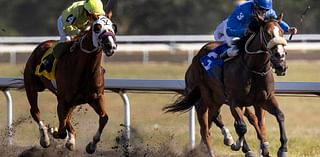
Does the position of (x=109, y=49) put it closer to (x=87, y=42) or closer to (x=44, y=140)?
(x=87, y=42)

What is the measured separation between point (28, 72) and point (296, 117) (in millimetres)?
5031

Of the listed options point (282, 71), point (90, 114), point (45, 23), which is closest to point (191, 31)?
point (45, 23)

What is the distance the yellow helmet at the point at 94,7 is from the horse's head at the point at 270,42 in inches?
53.8

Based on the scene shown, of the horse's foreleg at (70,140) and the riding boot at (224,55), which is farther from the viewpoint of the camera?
the horse's foreleg at (70,140)

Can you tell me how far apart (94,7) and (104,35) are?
0.62 meters

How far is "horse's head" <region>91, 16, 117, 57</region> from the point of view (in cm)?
705

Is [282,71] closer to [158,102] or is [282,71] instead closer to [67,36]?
[67,36]

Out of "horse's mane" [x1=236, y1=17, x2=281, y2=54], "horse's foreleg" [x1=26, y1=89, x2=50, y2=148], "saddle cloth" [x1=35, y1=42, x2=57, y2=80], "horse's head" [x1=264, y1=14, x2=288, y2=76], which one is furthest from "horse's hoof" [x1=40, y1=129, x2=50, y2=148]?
"horse's head" [x1=264, y1=14, x2=288, y2=76]

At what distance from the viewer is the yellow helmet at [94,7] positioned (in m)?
7.66

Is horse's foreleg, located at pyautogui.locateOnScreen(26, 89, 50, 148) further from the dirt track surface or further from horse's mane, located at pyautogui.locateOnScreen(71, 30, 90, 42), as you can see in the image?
horse's mane, located at pyautogui.locateOnScreen(71, 30, 90, 42)

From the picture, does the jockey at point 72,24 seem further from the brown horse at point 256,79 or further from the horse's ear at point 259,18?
the horse's ear at point 259,18

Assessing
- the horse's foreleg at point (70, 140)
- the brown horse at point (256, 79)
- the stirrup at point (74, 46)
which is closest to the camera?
the brown horse at point (256, 79)

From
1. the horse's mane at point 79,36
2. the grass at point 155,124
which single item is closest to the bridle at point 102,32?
the horse's mane at point 79,36

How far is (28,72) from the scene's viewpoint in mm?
9055
